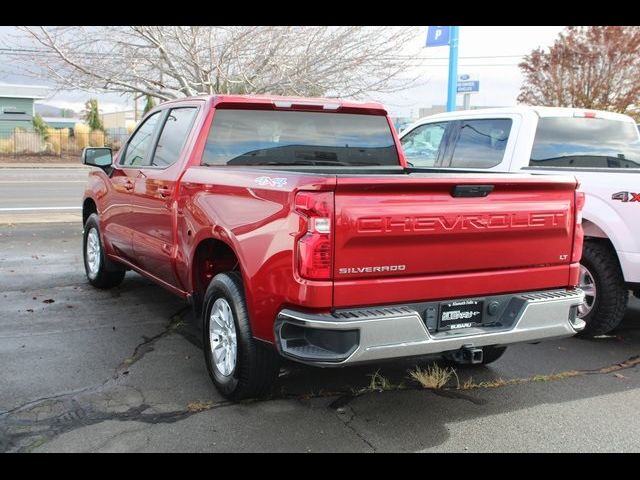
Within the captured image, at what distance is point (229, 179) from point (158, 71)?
12905mm

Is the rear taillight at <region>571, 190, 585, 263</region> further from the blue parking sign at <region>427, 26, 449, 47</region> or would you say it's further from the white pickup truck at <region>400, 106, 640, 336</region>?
the blue parking sign at <region>427, 26, 449, 47</region>

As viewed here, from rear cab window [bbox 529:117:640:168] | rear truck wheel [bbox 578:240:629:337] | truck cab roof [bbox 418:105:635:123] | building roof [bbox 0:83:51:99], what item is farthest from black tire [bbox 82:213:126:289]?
building roof [bbox 0:83:51:99]

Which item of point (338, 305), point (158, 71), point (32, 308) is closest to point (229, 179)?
point (338, 305)

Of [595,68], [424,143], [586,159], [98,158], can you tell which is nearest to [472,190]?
[586,159]

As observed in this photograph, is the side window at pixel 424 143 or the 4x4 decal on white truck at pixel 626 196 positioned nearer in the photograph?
the 4x4 decal on white truck at pixel 626 196

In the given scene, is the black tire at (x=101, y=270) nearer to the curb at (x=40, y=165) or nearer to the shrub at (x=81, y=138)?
the curb at (x=40, y=165)

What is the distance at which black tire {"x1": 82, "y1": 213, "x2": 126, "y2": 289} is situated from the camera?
7098 mm

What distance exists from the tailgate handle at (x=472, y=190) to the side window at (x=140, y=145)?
3.19 metres

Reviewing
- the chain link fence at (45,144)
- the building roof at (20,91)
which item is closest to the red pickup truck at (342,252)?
the chain link fence at (45,144)

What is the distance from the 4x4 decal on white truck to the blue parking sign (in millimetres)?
11416

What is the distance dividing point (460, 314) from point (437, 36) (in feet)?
44.1

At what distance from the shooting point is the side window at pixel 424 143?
7551mm

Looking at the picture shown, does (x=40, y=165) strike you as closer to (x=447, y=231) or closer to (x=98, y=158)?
(x=98, y=158)

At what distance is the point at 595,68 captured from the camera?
79.0 feet
